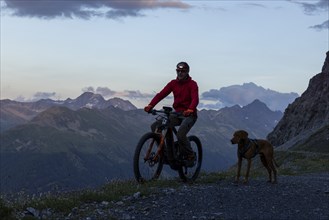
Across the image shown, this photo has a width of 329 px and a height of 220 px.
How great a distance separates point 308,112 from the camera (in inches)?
3711

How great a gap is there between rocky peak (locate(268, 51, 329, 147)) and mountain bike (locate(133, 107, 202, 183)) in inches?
2922

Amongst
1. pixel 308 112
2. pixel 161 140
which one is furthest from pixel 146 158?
pixel 308 112

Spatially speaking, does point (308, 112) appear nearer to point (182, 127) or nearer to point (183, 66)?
point (183, 66)

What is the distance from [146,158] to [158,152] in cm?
43

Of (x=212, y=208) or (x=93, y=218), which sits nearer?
(x=93, y=218)

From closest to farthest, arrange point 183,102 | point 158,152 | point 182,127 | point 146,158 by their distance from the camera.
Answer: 1. point 146,158
2. point 158,152
3. point 182,127
4. point 183,102

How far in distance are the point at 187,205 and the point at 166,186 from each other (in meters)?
2.60

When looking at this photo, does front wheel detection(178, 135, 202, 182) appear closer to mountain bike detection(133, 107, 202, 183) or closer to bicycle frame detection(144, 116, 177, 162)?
mountain bike detection(133, 107, 202, 183)

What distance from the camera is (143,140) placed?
14867 mm

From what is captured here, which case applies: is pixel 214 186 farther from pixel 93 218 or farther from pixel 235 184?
pixel 93 218

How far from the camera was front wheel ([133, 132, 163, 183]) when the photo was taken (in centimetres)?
1493

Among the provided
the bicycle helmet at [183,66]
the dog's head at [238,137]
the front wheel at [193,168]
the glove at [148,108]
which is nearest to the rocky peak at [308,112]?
the front wheel at [193,168]

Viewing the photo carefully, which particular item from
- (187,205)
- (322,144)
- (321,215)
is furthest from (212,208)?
(322,144)

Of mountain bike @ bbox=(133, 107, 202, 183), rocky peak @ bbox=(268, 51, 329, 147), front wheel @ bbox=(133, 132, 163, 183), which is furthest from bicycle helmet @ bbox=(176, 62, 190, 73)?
rocky peak @ bbox=(268, 51, 329, 147)
